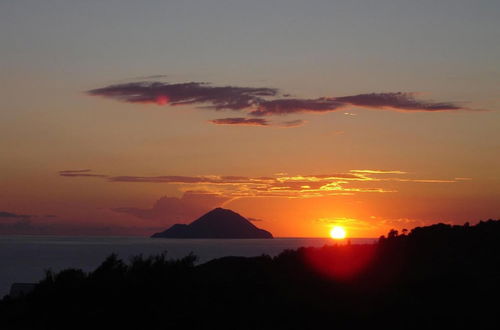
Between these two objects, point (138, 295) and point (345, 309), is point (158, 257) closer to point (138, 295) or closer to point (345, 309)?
point (138, 295)

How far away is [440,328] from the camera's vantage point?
2517 centimetres

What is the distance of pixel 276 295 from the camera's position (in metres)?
27.8

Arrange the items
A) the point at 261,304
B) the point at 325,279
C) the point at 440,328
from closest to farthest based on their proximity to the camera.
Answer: the point at 440,328 → the point at 261,304 → the point at 325,279

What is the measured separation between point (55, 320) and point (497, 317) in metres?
15.6

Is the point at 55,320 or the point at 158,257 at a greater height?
the point at 158,257

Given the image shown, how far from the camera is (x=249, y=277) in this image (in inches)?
1187

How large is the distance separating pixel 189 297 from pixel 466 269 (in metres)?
11.7

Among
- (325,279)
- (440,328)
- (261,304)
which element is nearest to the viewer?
(440,328)

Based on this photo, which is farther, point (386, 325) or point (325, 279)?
point (325, 279)

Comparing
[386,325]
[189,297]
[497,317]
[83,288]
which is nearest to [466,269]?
[497,317]

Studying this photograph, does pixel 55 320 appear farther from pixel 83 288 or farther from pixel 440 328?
pixel 440 328

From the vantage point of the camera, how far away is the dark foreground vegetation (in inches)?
1019

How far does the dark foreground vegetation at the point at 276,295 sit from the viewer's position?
84.9 ft

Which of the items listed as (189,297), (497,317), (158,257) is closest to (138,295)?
(189,297)
